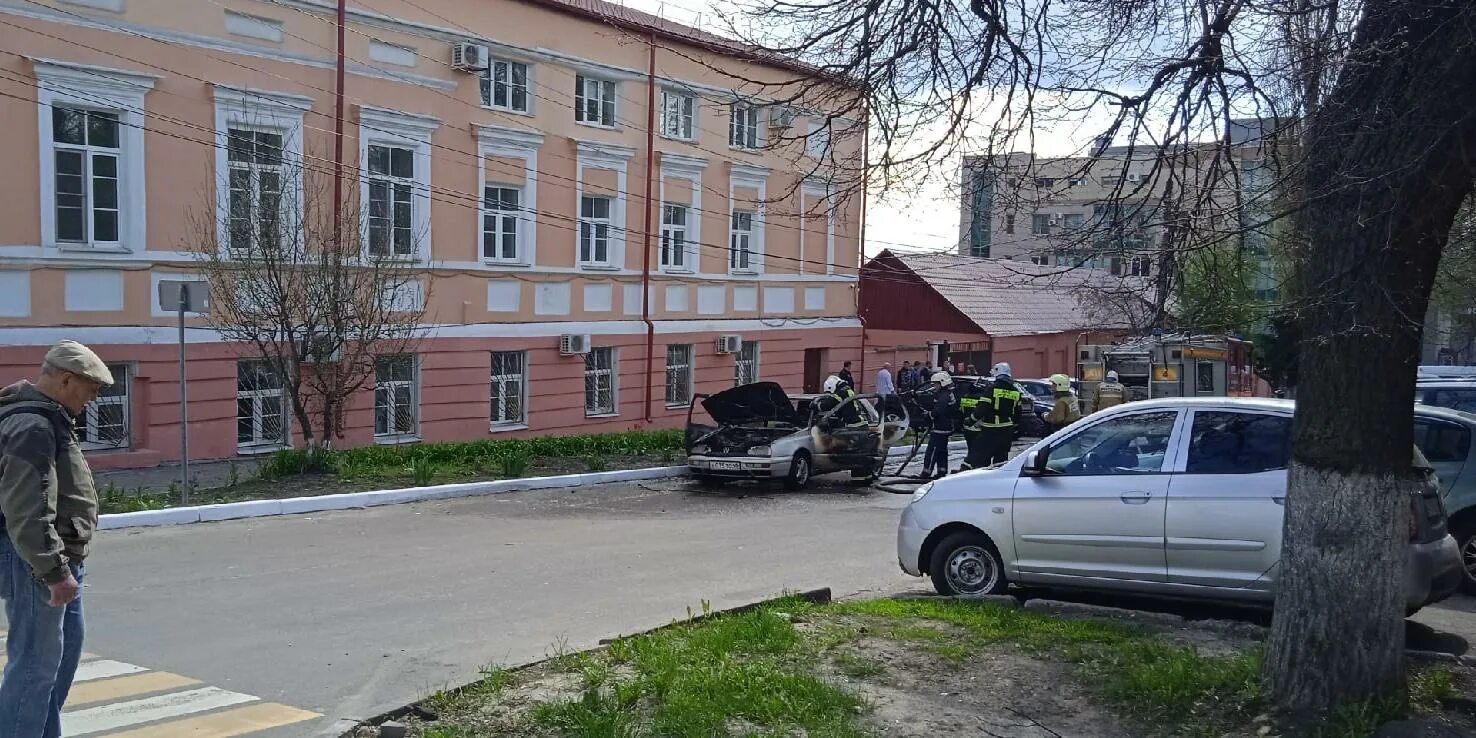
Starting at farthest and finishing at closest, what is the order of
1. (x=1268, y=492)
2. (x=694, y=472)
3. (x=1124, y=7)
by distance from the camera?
(x=694, y=472)
(x=1268, y=492)
(x=1124, y=7)

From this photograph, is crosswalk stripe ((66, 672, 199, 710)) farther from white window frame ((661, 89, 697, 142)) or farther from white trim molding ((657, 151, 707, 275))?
white window frame ((661, 89, 697, 142))

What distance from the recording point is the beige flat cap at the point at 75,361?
4.97 meters

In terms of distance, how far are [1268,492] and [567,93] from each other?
18829 mm

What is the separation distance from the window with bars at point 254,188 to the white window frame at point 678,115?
9.25 metres

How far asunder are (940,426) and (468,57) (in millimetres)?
10573

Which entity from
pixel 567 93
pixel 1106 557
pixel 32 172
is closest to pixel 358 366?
pixel 32 172

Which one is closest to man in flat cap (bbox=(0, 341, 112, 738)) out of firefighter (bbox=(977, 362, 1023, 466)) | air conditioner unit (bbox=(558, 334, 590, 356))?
firefighter (bbox=(977, 362, 1023, 466))

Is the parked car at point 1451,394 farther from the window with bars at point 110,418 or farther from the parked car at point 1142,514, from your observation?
the window with bars at point 110,418

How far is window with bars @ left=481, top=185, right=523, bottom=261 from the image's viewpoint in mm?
23484

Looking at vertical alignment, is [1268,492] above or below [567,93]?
below

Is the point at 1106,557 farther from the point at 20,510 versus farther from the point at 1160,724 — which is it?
the point at 20,510

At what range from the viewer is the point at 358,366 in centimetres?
1775

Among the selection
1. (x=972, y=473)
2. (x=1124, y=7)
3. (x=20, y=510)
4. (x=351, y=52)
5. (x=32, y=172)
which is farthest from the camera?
(x=351, y=52)

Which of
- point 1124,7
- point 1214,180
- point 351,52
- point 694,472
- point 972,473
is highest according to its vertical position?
point 351,52
